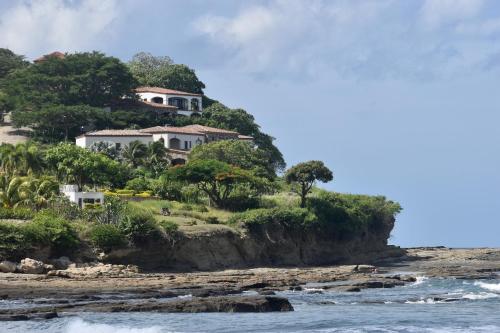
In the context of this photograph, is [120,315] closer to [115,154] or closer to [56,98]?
[115,154]

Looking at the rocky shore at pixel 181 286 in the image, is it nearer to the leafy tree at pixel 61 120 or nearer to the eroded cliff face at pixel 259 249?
the eroded cliff face at pixel 259 249

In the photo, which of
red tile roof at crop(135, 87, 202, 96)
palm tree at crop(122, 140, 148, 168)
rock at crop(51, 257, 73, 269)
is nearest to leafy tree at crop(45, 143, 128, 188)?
palm tree at crop(122, 140, 148, 168)

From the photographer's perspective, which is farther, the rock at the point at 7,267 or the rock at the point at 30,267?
the rock at the point at 30,267

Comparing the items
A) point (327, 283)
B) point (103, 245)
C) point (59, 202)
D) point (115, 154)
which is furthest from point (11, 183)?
point (115, 154)

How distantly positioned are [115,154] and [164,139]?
8.05m

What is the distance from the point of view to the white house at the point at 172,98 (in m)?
137

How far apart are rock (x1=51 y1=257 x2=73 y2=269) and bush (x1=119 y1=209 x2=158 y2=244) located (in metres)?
5.20

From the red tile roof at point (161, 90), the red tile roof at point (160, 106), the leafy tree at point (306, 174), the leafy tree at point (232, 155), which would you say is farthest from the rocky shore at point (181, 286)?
the red tile roof at point (161, 90)

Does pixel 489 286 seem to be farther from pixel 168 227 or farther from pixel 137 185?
pixel 137 185

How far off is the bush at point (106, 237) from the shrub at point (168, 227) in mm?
3695

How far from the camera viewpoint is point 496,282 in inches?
3086

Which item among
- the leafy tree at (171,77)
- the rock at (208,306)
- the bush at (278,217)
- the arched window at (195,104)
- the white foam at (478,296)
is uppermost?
the leafy tree at (171,77)

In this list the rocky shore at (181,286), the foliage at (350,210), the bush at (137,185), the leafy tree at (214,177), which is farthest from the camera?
the foliage at (350,210)

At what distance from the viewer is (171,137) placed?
386ft
